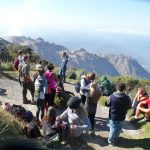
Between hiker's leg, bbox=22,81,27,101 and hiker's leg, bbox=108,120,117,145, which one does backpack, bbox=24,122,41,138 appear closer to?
hiker's leg, bbox=108,120,117,145

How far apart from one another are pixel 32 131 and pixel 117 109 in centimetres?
213

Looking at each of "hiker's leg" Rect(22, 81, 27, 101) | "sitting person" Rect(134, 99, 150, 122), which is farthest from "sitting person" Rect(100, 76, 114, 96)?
"hiker's leg" Rect(22, 81, 27, 101)

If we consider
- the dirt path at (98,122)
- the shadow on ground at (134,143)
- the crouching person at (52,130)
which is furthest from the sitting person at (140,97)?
the crouching person at (52,130)

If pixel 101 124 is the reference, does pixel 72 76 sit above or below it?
below

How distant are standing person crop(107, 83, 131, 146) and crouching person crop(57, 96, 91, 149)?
0.80 m

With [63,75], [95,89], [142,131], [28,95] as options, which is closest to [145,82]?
[63,75]

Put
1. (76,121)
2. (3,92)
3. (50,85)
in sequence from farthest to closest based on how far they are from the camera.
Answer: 1. (3,92)
2. (50,85)
3. (76,121)

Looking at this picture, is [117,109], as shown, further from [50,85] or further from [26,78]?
[26,78]

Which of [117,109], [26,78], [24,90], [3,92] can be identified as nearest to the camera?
[117,109]

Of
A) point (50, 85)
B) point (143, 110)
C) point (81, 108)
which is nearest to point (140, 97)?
point (143, 110)

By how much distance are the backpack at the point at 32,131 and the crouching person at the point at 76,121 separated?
24.7 inches

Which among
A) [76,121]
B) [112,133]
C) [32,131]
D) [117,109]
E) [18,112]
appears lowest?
[112,133]

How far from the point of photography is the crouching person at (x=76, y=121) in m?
12.5

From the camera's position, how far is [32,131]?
12.7 meters
